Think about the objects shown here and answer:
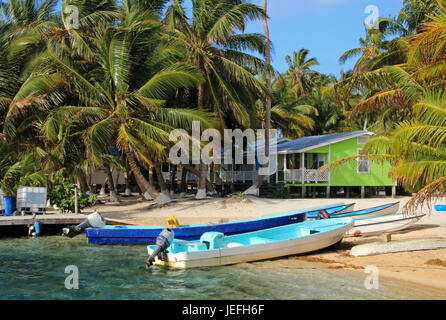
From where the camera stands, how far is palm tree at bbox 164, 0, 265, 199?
23.7 meters

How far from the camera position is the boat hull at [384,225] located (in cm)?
1533

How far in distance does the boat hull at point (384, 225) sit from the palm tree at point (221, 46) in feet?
33.7

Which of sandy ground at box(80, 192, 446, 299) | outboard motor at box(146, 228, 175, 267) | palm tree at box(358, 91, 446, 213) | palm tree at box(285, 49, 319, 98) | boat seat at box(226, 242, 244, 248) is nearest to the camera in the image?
palm tree at box(358, 91, 446, 213)

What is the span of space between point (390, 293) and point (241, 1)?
68.1ft

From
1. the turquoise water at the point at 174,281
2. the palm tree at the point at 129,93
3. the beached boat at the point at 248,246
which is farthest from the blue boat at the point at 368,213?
the palm tree at the point at 129,93

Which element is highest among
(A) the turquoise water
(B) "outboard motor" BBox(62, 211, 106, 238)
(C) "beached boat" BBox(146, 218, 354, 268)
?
(B) "outboard motor" BBox(62, 211, 106, 238)

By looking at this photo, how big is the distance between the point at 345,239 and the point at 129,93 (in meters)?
12.4

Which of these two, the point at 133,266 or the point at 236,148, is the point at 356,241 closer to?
the point at 133,266

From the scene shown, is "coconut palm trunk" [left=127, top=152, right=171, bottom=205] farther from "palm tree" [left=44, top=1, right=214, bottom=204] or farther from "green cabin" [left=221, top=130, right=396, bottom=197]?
"green cabin" [left=221, top=130, right=396, bottom=197]

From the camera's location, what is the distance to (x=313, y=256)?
13.2 metres

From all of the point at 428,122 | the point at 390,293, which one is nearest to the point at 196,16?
the point at 428,122

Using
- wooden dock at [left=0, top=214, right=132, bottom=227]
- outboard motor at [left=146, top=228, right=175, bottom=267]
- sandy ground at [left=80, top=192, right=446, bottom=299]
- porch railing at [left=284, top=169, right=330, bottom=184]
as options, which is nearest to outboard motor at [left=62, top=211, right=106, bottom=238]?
outboard motor at [left=146, top=228, right=175, bottom=267]

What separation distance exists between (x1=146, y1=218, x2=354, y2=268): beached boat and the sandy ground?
0.50 m
